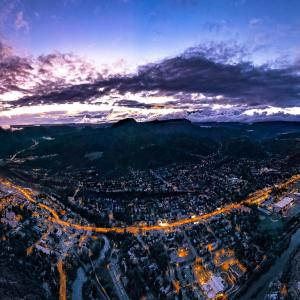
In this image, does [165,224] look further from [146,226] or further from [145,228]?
[145,228]

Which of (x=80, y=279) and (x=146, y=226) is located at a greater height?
(x=146, y=226)

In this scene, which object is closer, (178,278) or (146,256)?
(178,278)

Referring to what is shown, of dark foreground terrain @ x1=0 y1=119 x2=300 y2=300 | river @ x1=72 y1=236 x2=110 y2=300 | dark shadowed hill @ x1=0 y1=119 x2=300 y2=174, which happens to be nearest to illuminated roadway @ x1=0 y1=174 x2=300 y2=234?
dark foreground terrain @ x1=0 y1=119 x2=300 y2=300

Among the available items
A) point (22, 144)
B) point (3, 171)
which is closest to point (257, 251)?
point (3, 171)

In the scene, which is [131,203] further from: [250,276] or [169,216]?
[250,276]

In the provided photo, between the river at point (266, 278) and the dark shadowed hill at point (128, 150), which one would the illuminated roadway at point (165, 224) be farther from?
the dark shadowed hill at point (128, 150)

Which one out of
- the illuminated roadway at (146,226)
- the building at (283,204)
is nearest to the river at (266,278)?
the building at (283,204)

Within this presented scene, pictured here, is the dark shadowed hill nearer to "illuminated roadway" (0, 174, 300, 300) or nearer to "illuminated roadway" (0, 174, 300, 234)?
"illuminated roadway" (0, 174, 300, 234)

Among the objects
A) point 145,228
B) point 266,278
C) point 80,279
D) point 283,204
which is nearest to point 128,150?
point 283,204
